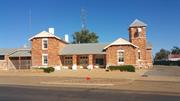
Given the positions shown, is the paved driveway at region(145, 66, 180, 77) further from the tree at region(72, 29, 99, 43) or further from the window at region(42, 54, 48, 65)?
the tree at region(72, 29, 99, 43)

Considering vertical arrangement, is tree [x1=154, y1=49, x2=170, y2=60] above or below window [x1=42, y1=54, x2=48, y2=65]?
above

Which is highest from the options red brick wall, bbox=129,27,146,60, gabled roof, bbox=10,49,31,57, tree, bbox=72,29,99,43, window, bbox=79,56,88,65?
tree, bbox=72,29,99,43

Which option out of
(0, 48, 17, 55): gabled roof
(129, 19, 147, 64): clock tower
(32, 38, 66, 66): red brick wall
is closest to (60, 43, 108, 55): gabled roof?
(32, 38, 66, 66): red brick wall

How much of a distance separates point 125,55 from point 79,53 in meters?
7.82

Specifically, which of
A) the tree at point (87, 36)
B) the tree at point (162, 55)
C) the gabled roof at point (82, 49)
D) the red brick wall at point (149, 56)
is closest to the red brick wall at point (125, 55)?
the gabled roof at point (82, 49)

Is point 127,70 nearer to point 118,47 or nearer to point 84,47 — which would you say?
point 118,47

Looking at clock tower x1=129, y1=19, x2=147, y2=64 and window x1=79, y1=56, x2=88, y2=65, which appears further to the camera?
clock tower x1=129, y1=19, x2=147, y2=64

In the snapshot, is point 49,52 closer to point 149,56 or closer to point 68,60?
point 68,60

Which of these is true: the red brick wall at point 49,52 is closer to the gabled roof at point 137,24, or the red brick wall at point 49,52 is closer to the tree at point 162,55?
the gabled roof at point 137,24

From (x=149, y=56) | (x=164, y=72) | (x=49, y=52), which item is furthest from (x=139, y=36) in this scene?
(x=49, y=52)

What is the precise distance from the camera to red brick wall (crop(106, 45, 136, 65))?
43531 mm

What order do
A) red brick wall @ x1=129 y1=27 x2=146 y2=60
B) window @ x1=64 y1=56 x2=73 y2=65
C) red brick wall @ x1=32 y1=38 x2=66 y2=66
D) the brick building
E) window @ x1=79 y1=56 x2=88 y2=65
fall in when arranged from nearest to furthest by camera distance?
the brick building < red brick wall @ x1=32 y1=38 x2=66 y2=66 < window @ x1=79 y1=56 x2=88 y2=65 < window @ x1=64 y1=56 x2=73 y2=65 < red brick wall @ x1=129 y1=27 x2=146 y2=60

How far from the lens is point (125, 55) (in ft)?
143

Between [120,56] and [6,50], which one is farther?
[6,50]
